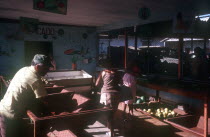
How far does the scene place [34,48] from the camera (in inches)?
421

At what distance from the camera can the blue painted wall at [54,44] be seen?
9.81 m

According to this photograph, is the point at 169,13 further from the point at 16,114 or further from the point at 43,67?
the point at 16,114

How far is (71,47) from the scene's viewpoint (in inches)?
457

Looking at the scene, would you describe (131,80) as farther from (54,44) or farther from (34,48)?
(34,48)

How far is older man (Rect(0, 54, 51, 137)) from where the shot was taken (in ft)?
9.74

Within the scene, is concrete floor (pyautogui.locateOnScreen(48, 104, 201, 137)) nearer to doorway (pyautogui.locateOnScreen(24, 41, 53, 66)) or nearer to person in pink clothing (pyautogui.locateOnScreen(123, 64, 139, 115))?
person in pink clothing (pyautogui.locateOnScreen(123, 64, 139, 115))

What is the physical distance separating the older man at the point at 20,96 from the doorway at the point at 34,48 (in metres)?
7.91

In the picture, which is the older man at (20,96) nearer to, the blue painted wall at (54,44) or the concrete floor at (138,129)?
the concrete floor at (138,129)

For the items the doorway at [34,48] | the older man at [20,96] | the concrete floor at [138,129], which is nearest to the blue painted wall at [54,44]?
the doorway at [34,48]

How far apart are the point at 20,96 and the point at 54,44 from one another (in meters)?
8.45

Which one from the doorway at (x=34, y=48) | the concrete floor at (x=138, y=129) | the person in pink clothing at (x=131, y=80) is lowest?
the concrete floor at (x=138, y=129)

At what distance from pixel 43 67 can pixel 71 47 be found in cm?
866

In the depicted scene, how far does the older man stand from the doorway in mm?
7908

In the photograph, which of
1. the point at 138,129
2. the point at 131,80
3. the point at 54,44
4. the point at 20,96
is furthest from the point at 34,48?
the point at 20,96
